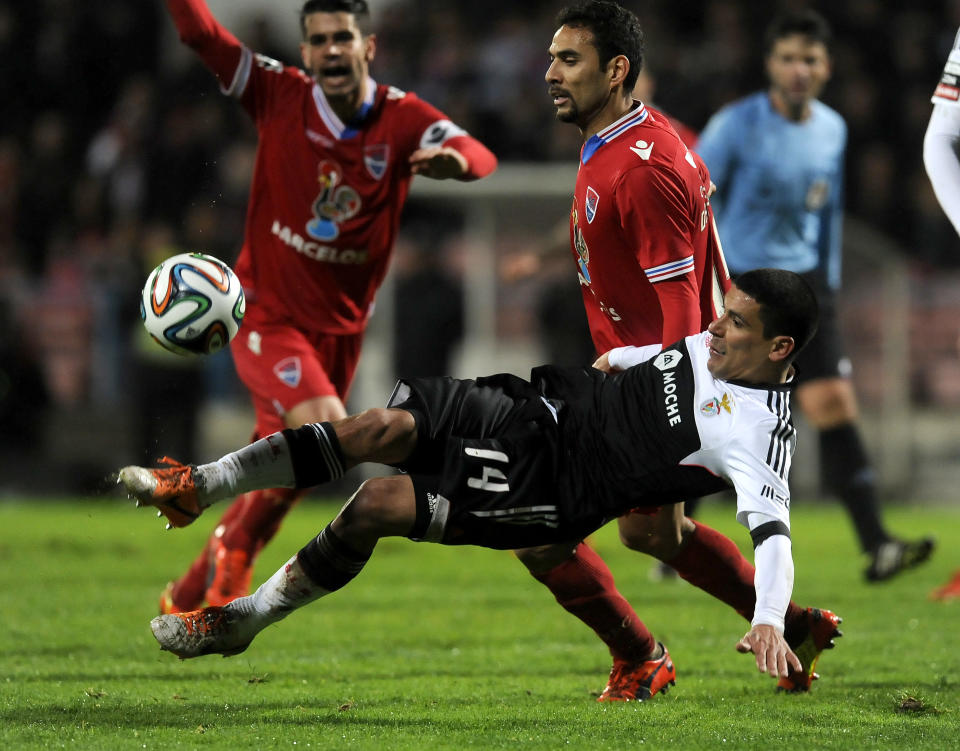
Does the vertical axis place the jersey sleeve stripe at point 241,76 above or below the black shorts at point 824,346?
above

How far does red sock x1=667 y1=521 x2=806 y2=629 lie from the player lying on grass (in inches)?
26.1

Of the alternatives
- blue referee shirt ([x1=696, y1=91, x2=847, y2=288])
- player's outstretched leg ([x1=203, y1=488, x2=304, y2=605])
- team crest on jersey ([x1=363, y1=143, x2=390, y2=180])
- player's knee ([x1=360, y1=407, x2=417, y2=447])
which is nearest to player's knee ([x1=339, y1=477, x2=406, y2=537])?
player's knee ([x1=360, y1=407, x2=417, y2=447])

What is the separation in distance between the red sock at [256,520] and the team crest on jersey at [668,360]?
2379 millimetres

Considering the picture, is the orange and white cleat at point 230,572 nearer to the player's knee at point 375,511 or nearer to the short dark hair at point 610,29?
the player's knee at point 375,511

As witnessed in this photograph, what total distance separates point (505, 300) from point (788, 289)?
384 inches

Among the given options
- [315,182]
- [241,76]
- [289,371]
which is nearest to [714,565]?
[289,371]

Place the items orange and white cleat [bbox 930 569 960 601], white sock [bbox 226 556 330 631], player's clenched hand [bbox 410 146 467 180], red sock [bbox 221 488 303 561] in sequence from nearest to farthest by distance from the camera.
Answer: white sock [bbox 226 556 330 631]
player's clenched hand [bbox 410 146 467 180]
red sock [bbox 221 488 303 561]
orange and white cleat [bbox 930 569 960 601]

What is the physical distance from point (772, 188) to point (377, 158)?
257 centimetres

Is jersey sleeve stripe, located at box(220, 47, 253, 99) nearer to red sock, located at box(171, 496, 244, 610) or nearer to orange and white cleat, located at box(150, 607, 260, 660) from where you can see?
red sock, located at box(171, 496, 244, 610)

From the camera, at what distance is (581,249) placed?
5340 mm

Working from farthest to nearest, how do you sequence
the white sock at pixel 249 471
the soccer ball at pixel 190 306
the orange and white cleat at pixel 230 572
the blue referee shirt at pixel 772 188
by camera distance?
the blue referee shirt at pixel 772 188 → the orange and white cleat at pixel 230 572 → the soccer ball at pixel 190 306 → the white sock at pixel 249 471

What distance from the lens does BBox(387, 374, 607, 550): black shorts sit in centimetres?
462

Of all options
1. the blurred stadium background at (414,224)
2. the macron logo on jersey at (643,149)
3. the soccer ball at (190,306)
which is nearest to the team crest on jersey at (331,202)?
the soccer ball at (190,306)

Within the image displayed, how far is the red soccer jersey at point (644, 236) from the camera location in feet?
16.5
